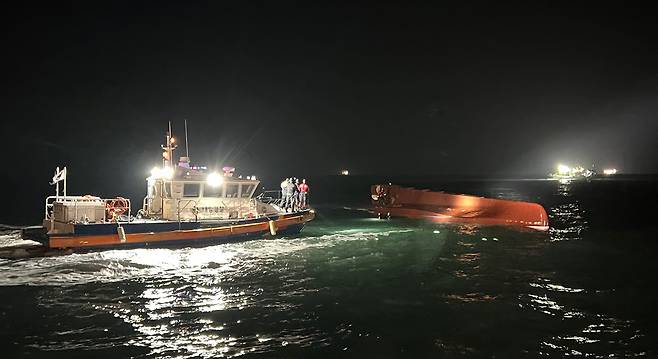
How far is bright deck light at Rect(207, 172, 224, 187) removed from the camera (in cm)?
2545

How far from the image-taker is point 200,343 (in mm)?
11023

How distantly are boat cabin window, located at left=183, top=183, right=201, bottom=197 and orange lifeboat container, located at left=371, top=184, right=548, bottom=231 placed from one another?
2061 centimetres

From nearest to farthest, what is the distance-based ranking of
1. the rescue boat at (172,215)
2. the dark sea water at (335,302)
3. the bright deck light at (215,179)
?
the dark sea water at (335,302) < the rescue boat at (172,215) < the bright deck light at (215,179)

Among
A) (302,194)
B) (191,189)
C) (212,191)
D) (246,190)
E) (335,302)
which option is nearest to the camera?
(335,302)

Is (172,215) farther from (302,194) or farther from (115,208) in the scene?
(302,194)

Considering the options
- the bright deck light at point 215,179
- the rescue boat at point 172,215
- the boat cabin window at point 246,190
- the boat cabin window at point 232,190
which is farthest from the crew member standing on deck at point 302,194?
the bright deck light at point 215,179

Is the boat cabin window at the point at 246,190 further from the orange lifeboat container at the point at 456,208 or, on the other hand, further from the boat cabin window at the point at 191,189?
the orange lifeboat container at the point at 456,208

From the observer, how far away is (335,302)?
14406 millimetres

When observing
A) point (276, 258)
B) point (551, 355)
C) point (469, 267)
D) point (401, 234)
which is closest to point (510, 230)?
point (401, 234)

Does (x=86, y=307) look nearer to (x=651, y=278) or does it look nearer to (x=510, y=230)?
(x=651, y=278)

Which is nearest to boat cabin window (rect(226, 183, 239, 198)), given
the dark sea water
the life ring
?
the dark sea water

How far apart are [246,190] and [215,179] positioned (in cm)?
197

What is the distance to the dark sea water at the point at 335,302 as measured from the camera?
1093 centimetres

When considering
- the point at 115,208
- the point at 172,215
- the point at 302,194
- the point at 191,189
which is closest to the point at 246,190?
the point at 191,189
